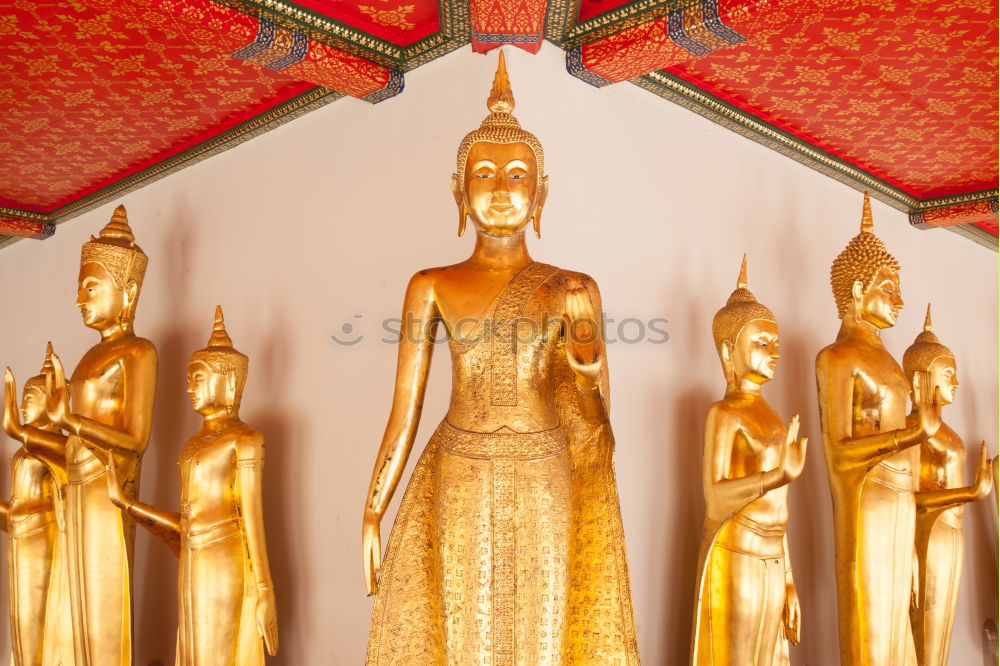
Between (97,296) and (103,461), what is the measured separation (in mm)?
743

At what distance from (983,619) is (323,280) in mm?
4677

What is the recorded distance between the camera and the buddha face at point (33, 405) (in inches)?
183

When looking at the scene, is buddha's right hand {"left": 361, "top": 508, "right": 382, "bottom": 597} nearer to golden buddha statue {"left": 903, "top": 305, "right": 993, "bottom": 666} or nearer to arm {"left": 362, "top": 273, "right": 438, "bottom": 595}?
arm {"left": 362, "top": 273, "right": 438, "bottom": 595}

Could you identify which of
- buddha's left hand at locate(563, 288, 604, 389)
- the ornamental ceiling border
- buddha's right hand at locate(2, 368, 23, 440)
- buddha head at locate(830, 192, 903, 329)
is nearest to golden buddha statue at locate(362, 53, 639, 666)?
buddha's left hand at locate(563, 288, 604, 389)

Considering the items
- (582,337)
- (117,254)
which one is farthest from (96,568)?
(582,337)

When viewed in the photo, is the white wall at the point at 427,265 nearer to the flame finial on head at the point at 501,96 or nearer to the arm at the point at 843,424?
the arm at the point at 843,424

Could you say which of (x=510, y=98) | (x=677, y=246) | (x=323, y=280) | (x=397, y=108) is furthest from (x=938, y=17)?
(x=323, y=280)

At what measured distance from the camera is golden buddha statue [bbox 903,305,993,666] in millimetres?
4441

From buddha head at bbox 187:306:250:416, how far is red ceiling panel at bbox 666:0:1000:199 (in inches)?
87.3

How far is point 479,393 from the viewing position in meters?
2.58

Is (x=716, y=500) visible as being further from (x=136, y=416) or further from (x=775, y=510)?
(x=136, y=416)

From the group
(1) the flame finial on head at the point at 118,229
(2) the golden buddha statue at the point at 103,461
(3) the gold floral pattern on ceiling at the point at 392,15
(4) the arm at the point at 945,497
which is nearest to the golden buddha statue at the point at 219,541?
(2) the golden buddha statue at the point at 103,461

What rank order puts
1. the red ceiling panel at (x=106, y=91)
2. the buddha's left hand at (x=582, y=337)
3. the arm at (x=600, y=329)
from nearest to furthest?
the buddha's left hand at (x=582, y=337), the arm at (x=600, y=329), the red ceiling panel at (x=106, y=91)

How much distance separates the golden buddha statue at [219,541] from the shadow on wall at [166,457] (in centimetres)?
97
